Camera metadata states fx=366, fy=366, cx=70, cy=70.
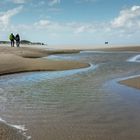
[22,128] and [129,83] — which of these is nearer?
[22,128]

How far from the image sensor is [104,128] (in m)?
8.52

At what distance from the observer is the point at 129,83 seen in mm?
16062

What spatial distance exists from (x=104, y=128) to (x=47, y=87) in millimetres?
6764

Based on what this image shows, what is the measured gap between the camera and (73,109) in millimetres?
10555

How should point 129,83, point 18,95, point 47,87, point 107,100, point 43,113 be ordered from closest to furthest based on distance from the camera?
point 43,113 → point 107,100 → point 18,95 → point 47,87 → point 129,83

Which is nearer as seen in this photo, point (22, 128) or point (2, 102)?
point (22, 128)

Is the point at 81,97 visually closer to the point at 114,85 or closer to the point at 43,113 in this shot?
the point at 43,113

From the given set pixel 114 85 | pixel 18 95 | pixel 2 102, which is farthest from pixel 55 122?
pixel 114 85

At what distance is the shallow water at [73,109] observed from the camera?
27.0 ft

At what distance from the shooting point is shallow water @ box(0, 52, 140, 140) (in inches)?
324

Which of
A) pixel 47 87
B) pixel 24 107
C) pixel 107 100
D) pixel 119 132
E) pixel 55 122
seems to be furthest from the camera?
pixel 47 87

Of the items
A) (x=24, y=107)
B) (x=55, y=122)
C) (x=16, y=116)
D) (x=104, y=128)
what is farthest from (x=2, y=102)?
(x=104, y=128)

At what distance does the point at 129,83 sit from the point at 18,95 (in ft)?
17.8

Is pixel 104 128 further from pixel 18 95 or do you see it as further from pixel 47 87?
pixel 47 87
